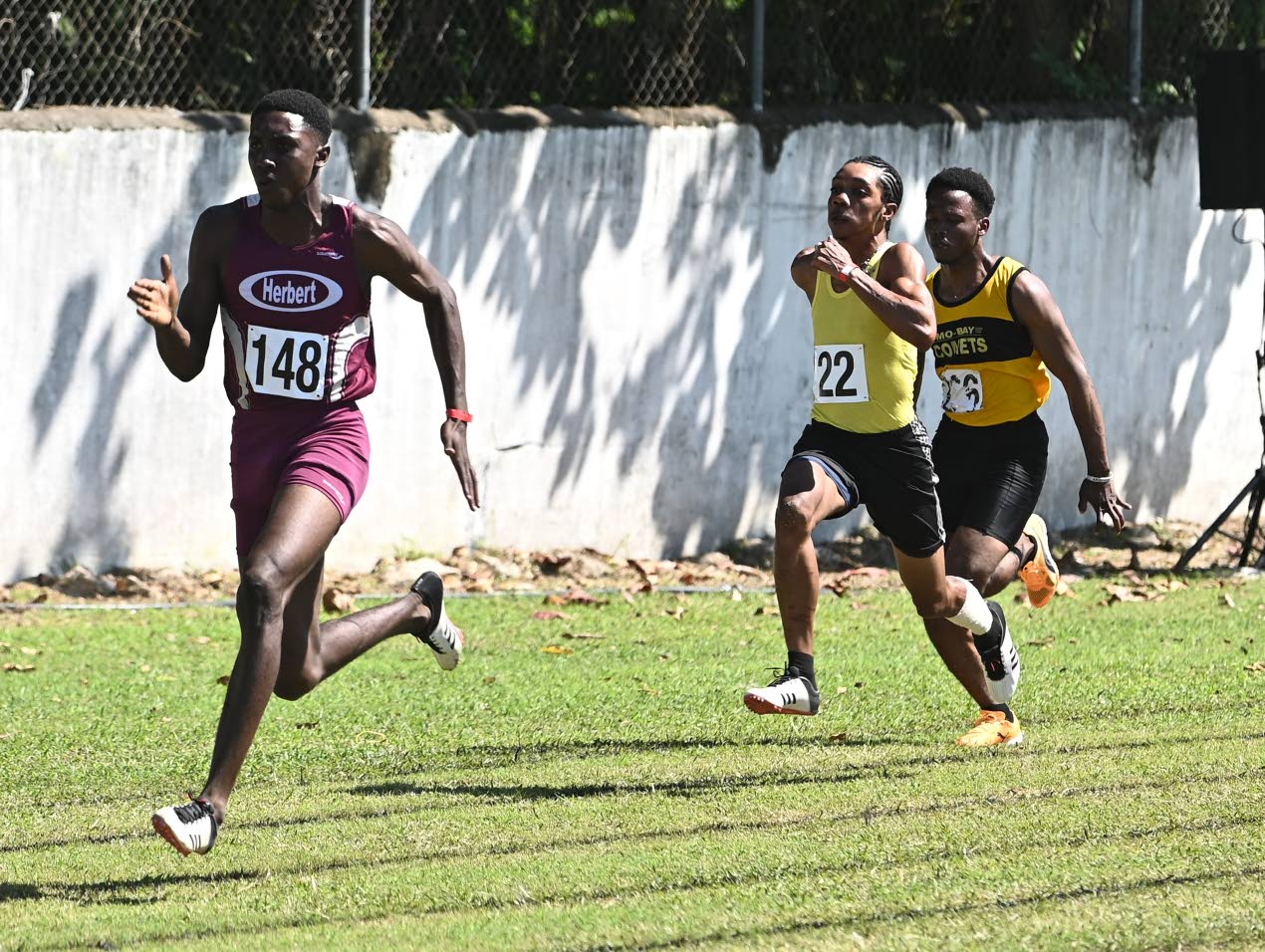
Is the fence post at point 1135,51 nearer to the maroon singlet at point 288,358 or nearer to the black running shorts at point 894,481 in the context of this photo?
the black running shorts at point 894,481

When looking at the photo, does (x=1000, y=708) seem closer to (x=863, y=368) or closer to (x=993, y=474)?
(x=993, y=474)

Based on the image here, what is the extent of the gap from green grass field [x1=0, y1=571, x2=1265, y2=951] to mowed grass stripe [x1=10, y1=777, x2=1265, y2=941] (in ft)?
0.05

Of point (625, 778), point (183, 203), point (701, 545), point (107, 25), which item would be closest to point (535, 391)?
point (701, 545)

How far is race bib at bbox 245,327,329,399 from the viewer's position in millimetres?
6445

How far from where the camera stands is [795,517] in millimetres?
7094

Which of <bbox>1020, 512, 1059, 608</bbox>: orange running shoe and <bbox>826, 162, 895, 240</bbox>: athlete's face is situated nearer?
<bbox>826, 162, 895, 240</bbox>: athlete's face

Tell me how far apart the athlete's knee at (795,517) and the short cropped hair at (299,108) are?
6.48 ft

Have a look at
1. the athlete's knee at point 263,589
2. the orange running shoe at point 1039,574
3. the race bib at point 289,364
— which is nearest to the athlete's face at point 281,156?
the race bib at point 289,364

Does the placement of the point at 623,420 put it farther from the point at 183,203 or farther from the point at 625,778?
the point at 625,778

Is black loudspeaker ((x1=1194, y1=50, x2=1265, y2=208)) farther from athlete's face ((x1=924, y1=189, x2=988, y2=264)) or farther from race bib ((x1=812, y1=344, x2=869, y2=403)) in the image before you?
race bib ((x1=812, y1=344, x2=869, y2=403))

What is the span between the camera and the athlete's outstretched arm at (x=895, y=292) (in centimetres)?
705

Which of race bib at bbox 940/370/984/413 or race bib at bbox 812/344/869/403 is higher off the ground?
race bib at bbox 812/344/869/403

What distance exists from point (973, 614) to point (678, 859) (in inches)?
89.0

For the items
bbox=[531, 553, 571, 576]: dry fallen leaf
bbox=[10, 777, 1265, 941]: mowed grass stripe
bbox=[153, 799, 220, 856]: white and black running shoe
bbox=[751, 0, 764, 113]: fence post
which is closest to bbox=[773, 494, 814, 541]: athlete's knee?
bbox=[10, 777, 1265, 941]: mowed grass stripe
